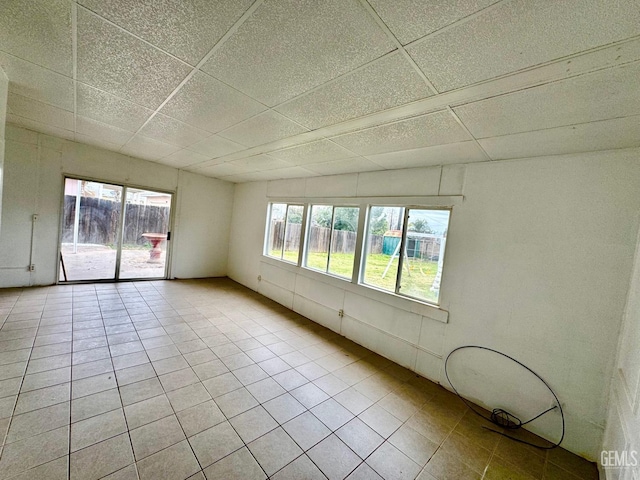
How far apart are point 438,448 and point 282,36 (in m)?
3.08

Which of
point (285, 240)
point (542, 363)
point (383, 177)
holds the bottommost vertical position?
point (542, 363)

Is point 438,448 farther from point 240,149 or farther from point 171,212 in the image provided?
point 171,212

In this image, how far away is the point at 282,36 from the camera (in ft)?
4.32

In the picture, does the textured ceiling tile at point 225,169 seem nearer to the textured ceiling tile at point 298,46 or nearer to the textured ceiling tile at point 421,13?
the textured ceiling tile at point 298,46

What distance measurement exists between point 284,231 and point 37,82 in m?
3.80

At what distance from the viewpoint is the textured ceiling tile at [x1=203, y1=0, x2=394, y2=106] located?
1.15m

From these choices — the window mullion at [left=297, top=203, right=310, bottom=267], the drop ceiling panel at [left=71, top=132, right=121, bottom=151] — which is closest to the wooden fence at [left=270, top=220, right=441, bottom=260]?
the window mullion at [left=297, top=203, right=310, bottom=267]

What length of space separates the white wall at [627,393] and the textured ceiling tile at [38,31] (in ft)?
12.7

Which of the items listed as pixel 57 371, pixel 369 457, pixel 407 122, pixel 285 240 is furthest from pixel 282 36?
pixel 285 240

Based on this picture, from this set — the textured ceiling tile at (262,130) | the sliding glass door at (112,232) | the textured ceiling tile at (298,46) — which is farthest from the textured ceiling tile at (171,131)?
the sliding glass door at (112,232)

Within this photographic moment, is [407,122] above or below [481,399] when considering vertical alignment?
above

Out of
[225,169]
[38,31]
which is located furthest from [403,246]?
[225,169]

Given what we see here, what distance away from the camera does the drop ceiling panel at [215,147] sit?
128 inches

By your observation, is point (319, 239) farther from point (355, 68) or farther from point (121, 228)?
point (121, 228)
